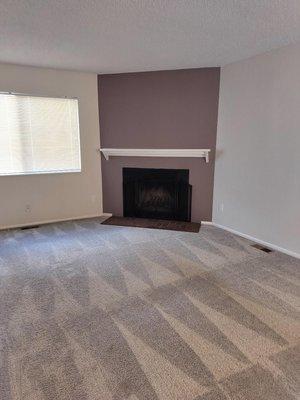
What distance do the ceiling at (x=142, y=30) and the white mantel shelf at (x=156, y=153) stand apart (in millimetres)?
1248

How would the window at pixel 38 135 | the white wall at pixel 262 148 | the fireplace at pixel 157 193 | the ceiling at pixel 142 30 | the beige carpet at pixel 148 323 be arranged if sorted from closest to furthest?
1. the beige carpet at pixel 148 323
2. the ceiling at pixel 142 30
3. the white wall at pixel 262 148
4. the window at pixel 38 135
5. the fireplace at pixel 157 193

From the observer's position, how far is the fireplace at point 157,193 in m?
4.64

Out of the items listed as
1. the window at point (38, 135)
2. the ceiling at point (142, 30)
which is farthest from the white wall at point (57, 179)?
the ceiling at point (142, 30)

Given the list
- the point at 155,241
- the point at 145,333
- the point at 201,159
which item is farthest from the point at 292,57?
the point at 145,333

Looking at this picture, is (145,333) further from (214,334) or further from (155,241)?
(155,241)

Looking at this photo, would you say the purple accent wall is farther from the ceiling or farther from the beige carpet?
the beige carpet

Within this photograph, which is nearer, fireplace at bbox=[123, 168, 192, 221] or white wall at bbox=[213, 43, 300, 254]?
white wall at bbox=[213, 43, 300, 254]

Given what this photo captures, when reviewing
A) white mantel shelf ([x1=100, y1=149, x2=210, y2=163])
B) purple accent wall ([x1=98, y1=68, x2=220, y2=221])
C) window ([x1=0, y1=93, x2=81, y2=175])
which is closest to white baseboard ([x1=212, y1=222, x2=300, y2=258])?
purple accent wall ([x1=98, y1=68, x2=220, y2=221])

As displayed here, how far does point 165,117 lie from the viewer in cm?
447

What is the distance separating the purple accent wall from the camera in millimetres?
4288

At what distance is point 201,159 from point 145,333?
3072 mm

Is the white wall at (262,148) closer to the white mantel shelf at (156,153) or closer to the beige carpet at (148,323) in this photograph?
the white mantel shelf at (156,153)

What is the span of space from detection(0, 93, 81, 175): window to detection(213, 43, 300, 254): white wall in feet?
7.84

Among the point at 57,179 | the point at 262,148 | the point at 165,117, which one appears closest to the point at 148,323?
the point at 262,148
